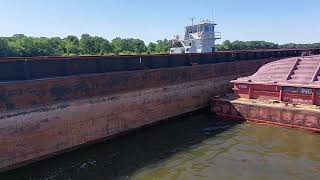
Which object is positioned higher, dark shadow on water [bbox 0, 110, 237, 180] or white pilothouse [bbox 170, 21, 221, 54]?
white pilothouse [bbox 170, 21, 221, 54]

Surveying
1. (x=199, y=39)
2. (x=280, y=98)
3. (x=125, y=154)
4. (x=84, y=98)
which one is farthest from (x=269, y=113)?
(x=199, y=39)

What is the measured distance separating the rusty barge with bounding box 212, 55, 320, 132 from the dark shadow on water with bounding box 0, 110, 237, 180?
1112 mm

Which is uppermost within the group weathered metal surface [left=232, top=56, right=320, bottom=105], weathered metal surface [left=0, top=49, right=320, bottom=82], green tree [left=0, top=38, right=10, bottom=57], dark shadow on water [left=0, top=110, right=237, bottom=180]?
green tree [left=0, top=38, right=10, bottom=57]

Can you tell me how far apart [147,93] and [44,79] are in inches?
204

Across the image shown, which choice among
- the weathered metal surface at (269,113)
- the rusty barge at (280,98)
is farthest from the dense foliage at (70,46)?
the rusty barge at (280,98)

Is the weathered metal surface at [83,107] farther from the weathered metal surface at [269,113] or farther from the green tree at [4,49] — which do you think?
the green tree at [4,49]

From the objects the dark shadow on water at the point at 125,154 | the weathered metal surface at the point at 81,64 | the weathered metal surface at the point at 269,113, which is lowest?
the dark shadow on water at the point at 125,154

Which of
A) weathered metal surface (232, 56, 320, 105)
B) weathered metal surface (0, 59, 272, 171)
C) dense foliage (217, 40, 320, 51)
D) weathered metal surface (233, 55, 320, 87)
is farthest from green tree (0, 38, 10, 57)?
dense foliage (217, 40, 320, 51)

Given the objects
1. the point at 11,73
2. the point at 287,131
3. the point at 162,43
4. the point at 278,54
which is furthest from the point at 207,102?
the point at 162,43

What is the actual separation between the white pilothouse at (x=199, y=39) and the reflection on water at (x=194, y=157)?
18.4 meters

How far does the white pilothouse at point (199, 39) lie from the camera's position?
1272 inches

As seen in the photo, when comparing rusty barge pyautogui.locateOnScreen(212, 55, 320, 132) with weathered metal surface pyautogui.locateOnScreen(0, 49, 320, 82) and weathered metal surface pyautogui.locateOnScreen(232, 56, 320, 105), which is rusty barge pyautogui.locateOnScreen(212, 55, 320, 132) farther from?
weathered metal surface pyautogui.locateOnScreen(0, 49, 320, 82)

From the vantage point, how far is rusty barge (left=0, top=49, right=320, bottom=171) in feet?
34.1

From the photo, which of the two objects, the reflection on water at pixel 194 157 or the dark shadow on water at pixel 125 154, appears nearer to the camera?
the reflection on water at pixel 194 157
